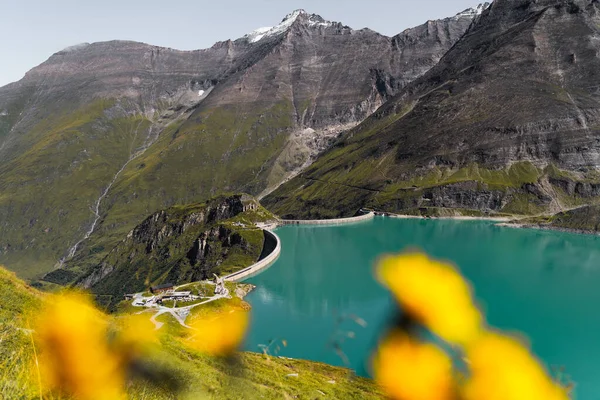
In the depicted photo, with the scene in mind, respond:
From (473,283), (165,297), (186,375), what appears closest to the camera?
(186,375)

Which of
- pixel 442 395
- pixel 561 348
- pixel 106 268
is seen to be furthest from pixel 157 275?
pixel 442 395

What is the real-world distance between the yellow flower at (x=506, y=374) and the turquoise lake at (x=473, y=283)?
19.6 metres

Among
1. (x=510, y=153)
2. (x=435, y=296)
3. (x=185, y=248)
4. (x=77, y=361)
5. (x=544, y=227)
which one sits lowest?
(x=185, y=248)

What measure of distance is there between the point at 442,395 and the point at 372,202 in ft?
565

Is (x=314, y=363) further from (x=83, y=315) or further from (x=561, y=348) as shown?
(x=83, y=315)

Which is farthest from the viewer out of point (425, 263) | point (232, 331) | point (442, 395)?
point (232, 331)

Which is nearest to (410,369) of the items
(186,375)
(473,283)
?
(186,375)

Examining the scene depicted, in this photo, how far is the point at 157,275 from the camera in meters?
119

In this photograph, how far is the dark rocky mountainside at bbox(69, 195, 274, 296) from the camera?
352ft

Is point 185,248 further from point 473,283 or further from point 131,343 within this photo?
point 131,343

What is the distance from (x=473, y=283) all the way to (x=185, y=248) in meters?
113

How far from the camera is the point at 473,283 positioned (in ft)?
74.6

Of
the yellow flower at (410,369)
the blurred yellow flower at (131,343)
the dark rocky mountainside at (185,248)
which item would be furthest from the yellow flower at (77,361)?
the dark rocky mountainside at (185,248)

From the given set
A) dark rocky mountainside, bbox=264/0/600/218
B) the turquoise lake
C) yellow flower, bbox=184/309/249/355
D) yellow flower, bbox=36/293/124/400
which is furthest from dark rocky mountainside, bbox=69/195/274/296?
yellow flower, bbox=36/293/124/400
